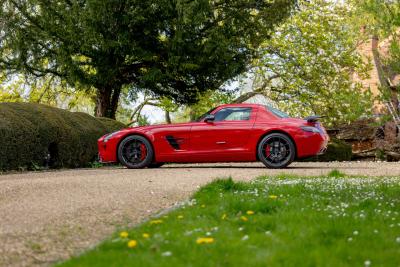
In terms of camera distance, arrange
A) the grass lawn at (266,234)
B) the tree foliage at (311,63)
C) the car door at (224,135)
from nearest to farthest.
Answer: the grass lawn at (266,234), the car door at (224,135), the tree foliage at (311,63)

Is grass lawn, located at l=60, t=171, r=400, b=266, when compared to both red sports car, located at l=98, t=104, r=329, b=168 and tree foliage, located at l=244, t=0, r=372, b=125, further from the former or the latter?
tree foliage, located at l=244, t=0, r=372, b=125

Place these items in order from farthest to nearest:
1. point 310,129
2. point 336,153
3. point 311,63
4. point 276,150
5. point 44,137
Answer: point 311,63
point 336,153
point 44,137
point 276,150
point 310,129

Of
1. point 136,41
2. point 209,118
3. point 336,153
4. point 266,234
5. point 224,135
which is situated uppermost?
point 136,41

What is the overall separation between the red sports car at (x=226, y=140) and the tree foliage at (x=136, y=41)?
479 centimetres

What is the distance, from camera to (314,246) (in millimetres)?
4336

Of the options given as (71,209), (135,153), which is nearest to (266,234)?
(71,209)

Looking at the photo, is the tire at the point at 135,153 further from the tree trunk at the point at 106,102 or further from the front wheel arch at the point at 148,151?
the tree trunk at the point at 106,102

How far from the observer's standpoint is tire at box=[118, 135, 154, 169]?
45.0 feet

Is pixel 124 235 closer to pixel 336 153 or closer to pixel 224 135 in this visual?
pixel 224 135

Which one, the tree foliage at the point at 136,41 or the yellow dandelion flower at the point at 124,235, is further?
the tree foliage at the point at 136,41

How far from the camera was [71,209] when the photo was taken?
6.77 m

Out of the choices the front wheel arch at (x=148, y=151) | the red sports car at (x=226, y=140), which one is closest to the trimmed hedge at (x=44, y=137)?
the red sports car at (x=226, y=140)

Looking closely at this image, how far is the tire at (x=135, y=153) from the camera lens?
13727 millimetres

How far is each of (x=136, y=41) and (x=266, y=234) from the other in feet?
47.7
